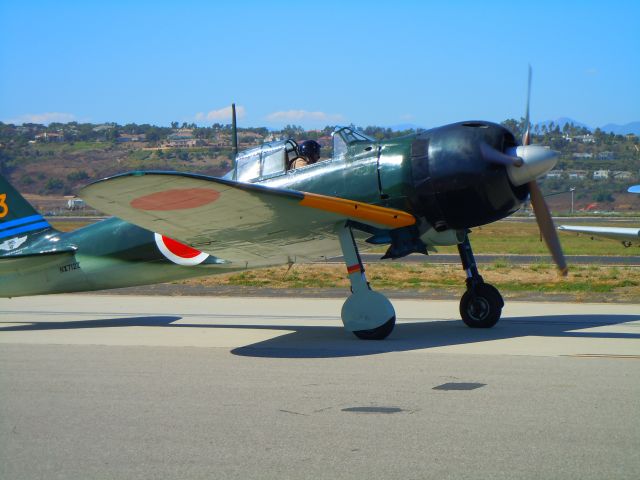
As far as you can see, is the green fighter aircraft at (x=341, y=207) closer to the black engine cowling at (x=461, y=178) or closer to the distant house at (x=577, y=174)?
the black engine cowling at (x=461, y=178)

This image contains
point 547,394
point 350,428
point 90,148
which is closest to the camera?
point 350,428

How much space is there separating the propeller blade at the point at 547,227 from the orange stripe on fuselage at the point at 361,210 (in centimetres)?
179

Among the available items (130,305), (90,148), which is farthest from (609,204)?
(130,305)

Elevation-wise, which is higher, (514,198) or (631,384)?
(514,198)

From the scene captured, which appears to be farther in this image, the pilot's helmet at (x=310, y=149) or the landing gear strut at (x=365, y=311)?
the pilot's helmet at (x=310, y=149)

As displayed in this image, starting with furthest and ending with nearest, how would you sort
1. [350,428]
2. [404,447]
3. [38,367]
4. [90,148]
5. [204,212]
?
[90,148], [204,212], [38,367], [350,428], [404,447]

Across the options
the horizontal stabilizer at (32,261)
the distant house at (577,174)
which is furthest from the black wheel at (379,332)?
the distant house at (577,174)

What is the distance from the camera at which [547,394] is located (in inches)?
291

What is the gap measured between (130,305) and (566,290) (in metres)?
8.97

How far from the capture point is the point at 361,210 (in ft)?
36.3

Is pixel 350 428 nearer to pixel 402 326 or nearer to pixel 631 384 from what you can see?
pixel 631 384

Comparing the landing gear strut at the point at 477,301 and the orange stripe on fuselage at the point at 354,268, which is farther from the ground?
the orange stripe on fuselage at the point at 354,268

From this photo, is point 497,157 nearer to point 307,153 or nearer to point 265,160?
point 307,153

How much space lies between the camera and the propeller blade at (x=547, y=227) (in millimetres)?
11875
